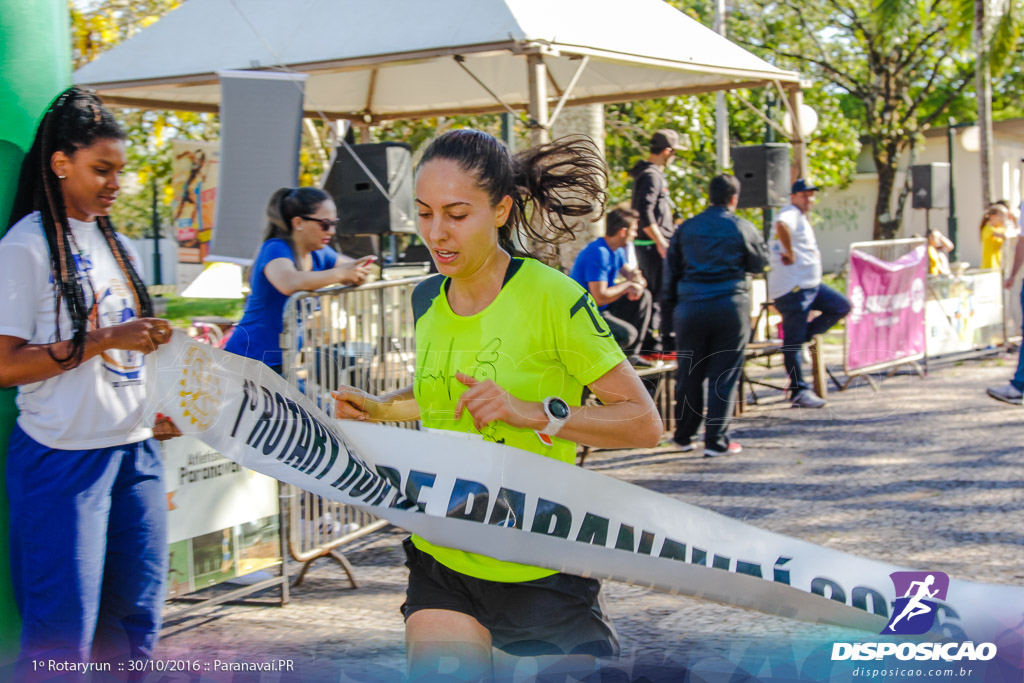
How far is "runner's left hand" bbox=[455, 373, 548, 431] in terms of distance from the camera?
80.5 inches

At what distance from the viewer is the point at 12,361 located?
240 cm

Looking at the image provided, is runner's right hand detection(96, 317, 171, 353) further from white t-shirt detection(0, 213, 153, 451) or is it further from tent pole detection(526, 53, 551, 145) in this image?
tent pole detection(526, 53, 551, 145)

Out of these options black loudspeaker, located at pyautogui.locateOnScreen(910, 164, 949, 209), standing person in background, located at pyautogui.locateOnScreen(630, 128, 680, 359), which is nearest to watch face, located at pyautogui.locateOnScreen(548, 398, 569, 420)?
standing person in background, located at pyautogui.locateOnScreen(630, 128, 680, 359)

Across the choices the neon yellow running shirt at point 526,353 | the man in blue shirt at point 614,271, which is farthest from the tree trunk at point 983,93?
the neon yellow running shirt at point 526,353

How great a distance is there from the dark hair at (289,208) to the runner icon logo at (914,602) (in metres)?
3.35

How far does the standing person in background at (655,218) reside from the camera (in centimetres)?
858

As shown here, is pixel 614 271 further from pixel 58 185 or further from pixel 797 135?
pixel 58 185

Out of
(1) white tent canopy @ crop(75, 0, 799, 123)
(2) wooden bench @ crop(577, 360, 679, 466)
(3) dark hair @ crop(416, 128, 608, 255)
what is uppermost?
(1) white tent canopy @ crop(75, 0, 799, 123)

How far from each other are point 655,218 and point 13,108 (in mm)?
6546

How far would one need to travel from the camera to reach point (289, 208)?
16.3 feet

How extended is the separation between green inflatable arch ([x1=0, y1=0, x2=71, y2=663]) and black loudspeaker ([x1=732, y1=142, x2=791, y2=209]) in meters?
9.25

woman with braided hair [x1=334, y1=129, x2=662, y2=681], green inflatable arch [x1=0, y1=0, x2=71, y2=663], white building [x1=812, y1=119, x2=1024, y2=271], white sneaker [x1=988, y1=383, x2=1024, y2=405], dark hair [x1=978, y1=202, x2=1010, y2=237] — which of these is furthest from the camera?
white building [x1=812, y1=119, x2=1024, y2=271]

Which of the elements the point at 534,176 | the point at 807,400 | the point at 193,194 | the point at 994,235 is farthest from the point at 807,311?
the point at 534,176

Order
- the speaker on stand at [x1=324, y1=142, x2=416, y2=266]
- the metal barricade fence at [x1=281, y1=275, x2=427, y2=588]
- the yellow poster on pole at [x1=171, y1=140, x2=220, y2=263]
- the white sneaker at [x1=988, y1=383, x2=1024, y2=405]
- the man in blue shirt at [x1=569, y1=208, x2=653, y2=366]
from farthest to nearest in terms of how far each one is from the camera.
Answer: the yellow poster on pole at [x1=171, y1=140, x2=220, y2=263], the white sneaker at [x1=988, y1=383, x2=1024, y2=405], the speaker on stand at [x1=324, y1=142, x2=416, y2=266], the man in blue shirt at [x1=569, y1=208, x2=653, y2=366], the metal barricade fence at [x1=281, y1=275, x2=427, y2=588]
